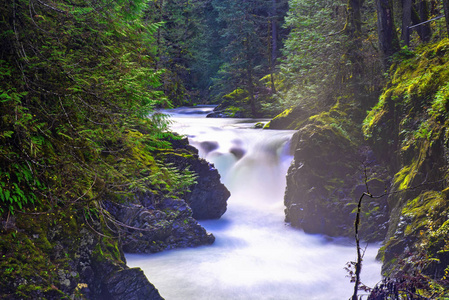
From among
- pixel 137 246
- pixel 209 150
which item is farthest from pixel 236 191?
pixel 137 246

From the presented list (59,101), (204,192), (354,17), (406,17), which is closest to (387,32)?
(406,17)

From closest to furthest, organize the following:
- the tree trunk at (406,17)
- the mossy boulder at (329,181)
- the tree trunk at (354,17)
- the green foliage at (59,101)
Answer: the green foliage at (59,101)
the mossy boulder at (329,181)
the tree trunk at (406,17)
the tree trunk at (354,17)

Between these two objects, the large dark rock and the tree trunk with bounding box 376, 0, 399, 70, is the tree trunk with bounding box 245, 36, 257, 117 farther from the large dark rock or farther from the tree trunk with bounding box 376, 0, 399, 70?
the large dark rock

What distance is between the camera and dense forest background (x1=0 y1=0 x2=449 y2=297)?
3971 mm

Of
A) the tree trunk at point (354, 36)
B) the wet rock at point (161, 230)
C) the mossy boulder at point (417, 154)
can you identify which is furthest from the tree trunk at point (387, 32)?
the wet rock at point (161, 230)

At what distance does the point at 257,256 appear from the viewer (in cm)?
868

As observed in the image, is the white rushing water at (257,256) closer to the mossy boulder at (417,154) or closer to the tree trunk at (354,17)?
the mossy boulder at (417,154)

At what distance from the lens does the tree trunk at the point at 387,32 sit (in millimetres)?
11414

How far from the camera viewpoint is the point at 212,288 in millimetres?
6898

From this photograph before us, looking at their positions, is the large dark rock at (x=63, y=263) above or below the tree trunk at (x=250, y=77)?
below

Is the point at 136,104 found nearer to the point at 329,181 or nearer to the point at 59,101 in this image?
the point at 59,101

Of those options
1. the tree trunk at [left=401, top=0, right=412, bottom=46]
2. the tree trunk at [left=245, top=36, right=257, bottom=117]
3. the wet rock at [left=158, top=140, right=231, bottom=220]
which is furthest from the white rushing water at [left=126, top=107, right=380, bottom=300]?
the tree trunk at [left=245, top=36, right=257, bottom=117]

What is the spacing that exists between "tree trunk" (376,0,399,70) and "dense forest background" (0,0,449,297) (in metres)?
0.03

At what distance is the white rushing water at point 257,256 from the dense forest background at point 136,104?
5.08 ft
